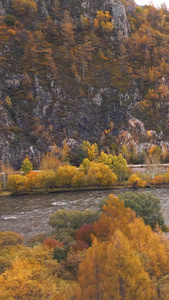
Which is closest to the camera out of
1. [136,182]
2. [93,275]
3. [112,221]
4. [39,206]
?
[93,275]

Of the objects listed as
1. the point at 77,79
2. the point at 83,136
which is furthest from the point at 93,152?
the point at 77,79

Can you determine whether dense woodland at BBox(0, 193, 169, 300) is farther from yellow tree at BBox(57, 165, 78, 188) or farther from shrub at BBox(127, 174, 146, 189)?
shrub at BBox(127, 174, 146, 189)

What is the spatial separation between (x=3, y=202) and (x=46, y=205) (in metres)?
15.7

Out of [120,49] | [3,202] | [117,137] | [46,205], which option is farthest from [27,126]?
[120,49]

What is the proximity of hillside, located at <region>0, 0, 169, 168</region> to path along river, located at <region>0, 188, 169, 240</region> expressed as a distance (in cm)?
3934

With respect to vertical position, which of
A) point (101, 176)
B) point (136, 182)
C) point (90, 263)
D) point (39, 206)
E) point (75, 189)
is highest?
point (101, 176)

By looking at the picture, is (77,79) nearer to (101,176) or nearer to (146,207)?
(101,176)

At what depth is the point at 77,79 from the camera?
155m

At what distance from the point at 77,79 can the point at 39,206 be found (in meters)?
97.9

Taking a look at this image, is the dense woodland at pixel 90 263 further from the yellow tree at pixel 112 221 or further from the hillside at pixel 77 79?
the hillside at pixel 77 79

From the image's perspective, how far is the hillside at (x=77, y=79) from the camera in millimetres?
136875

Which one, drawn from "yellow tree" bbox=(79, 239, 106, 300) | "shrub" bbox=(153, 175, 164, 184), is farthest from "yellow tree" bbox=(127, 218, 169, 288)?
"shrub" bbox=(153, 175, 164, 184)

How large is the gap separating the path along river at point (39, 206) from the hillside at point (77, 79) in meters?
39.3

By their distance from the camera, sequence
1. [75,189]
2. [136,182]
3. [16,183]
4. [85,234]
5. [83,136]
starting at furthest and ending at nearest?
[83,136] → [136,182] → [75,189] → [16,183] → [85,234]
